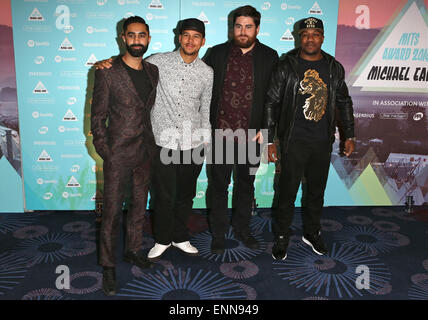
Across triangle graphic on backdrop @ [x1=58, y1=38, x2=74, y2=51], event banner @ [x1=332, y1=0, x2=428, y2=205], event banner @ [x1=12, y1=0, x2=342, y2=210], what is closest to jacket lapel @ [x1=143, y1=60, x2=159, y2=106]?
event banner @ [x1=12, y1=0, x2=342, y2=210]

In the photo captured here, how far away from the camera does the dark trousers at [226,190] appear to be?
11.1 ft

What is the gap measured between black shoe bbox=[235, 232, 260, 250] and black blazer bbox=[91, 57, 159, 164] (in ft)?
4.71

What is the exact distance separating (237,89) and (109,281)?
1.99m

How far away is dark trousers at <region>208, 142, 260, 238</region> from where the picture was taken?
3389mm

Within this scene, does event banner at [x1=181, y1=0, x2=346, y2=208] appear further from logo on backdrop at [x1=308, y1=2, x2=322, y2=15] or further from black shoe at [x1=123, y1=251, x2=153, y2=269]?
black shoe at [x1=123, y1=251, x2=153, y2=269]

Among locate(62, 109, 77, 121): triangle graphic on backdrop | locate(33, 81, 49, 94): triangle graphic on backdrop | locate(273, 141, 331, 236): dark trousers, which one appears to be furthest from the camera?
locate(62, 109, 77, 121): triangle graphic on backdrop

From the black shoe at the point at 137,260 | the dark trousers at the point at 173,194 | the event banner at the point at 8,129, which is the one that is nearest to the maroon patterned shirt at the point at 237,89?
the dark trousers at the point at 173,194

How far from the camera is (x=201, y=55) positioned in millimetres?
4191

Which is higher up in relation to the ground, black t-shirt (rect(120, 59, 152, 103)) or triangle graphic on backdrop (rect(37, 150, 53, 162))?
black t-shirt (rect(120, 59, 152, 103))

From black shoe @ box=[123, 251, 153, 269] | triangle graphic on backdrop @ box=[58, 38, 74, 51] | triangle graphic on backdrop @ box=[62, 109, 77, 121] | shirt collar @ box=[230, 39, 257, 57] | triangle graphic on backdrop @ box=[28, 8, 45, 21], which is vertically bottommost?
black shoe @ box=[123, 251, 153, 269]

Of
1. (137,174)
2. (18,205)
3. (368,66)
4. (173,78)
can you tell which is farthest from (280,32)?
(18,205)

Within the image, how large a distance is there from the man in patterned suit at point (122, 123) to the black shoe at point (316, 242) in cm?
189

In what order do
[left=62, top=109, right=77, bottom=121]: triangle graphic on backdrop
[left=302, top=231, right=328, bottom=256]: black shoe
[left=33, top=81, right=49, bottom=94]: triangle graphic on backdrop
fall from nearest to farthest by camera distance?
1. [left=302, top=231, right=328, bottom=256]: black shoe
2. [left=33, top=81, right=49, bottom=94]: triangle graphic on backdrop
3. [left=62, top=109, right=77, bottom=121]: triangle graphic on backdrop

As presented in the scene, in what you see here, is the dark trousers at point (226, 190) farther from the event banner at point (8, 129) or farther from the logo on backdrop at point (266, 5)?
the event banner at point (8, 129)
